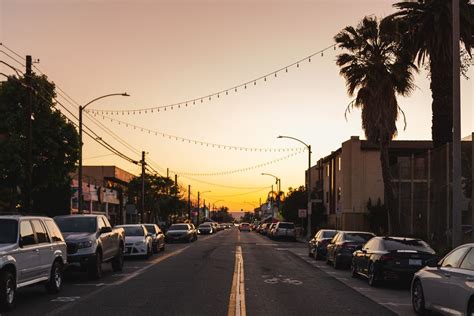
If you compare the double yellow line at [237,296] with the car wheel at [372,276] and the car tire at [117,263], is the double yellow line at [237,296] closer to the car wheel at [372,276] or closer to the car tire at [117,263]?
the car wheel at [372,276]

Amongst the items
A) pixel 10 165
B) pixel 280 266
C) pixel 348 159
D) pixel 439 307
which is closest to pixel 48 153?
pixel 10 165

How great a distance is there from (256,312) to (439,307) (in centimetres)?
332

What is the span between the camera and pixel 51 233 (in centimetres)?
1506

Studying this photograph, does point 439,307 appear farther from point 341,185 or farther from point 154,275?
point 341,185

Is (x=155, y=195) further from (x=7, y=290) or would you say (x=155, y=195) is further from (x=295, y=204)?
(x=7, y=290)

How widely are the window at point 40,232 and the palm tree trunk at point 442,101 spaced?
19715mm

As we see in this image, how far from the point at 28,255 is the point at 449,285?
8.22 meters

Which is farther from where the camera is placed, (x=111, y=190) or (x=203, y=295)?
(x=111, y=190)

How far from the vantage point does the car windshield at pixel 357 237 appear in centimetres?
2323

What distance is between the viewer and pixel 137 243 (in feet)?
91.3

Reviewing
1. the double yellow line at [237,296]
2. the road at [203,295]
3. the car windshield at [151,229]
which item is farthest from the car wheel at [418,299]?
the car windshield at [151,229]

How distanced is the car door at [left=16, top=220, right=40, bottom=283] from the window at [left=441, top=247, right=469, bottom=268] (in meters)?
8.07

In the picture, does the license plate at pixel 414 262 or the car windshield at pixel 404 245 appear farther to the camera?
the car windshield at pixel 404 245

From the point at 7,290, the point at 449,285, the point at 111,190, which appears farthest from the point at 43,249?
the point at 111,190
